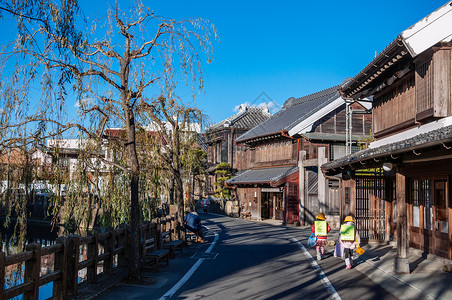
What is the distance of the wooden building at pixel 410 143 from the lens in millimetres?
11016

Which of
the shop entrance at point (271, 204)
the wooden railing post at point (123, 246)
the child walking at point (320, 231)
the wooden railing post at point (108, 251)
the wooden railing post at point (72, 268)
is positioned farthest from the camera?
the shop entrance at point (271, 204)

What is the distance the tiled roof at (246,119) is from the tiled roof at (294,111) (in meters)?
6.49

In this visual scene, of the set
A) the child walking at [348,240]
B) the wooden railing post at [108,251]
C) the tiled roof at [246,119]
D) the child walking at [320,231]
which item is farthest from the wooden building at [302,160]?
the wooden railing post at [108,251]

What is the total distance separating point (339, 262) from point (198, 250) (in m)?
5.55

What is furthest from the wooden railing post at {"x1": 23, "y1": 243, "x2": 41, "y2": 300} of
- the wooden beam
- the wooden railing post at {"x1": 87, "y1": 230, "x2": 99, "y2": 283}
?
the wooden beam

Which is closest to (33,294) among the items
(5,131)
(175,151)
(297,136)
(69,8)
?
(5,131)

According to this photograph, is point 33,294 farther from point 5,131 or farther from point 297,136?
point 297,136

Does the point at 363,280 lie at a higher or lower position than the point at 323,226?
lower

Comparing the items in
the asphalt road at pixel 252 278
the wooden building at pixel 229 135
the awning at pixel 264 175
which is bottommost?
the asphalt road at pixel 252 278

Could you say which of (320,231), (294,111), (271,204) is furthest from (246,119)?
(320,231)

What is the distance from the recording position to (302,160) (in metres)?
29.2

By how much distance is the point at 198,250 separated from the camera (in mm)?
16375

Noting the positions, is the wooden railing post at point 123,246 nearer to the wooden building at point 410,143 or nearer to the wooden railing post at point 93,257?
the wooden railing post at point 93,257

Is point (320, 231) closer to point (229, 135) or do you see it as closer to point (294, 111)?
point (294, 111)
